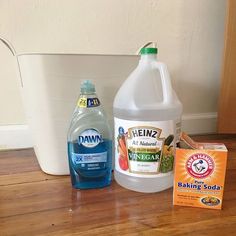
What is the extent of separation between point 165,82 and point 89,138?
0.72 feet

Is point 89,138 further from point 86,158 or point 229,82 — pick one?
point 229,82

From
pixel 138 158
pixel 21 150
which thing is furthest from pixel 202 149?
pixel 21 150

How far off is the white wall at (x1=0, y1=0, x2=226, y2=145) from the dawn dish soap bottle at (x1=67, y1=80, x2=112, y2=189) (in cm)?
41

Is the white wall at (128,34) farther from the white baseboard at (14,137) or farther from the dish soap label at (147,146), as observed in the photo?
the dish soap label at (147,146)

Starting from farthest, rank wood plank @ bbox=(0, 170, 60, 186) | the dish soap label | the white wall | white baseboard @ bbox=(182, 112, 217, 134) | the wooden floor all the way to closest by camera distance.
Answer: white baseboard @ bbox=(182, 112, 217, 134), the white wall, wood plank @ bbox=(0, 170, 60, 186), the dish soap label, the wooden floor

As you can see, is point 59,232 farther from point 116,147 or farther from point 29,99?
point 29,99

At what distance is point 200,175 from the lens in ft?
1.75

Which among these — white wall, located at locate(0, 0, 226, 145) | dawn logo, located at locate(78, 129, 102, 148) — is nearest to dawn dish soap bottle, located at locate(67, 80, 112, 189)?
dawn logo, located at locate(78, 129, 102, 148)

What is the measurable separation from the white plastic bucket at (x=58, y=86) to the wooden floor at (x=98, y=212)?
10 cm

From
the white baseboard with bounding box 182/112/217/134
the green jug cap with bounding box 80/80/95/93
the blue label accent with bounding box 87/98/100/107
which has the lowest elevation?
the white baseboard with bounding box 182/112/217/134

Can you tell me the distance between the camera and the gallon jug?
1.92 feet

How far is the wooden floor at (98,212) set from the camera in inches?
18.8

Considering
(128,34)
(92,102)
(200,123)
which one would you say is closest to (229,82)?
(200,123)

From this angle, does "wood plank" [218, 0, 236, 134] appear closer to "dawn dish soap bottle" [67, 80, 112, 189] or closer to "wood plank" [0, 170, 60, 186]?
"dawn dish soap bottle" [67, 80, 112, 189]
